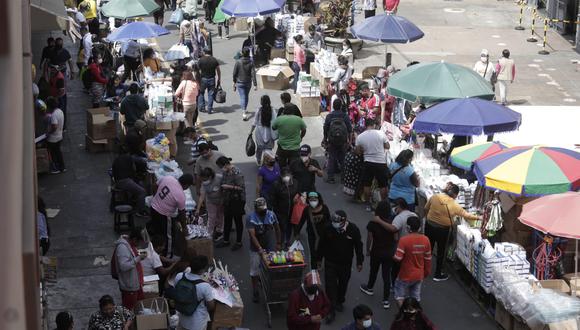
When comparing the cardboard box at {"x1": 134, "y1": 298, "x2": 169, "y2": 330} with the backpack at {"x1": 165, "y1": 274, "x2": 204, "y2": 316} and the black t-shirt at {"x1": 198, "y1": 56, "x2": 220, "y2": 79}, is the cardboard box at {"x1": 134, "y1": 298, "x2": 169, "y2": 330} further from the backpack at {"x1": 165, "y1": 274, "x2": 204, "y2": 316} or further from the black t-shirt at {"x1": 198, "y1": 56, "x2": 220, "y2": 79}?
the black t-shirt at {"x1": 198, "y1": 56, "x2": 220, "y2": 79}

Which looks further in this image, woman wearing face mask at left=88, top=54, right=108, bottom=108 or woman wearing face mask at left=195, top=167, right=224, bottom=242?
woman wearing face mask at left=88, top=54, right=108, bottom=108

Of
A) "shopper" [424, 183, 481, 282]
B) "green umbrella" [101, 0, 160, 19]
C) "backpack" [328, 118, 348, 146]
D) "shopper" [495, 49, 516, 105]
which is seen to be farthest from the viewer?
"green umbrella" [101, 0, 160, 19]

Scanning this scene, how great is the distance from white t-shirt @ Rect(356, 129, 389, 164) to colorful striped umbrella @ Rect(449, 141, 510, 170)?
141 centimetres

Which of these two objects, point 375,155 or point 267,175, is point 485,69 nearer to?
point 375,155

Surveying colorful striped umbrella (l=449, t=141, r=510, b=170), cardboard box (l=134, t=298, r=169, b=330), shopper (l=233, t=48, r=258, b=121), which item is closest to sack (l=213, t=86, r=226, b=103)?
shopper (l=233, t=48, r=258, b=121)

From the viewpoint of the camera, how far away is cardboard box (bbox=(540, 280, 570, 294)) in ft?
35.6

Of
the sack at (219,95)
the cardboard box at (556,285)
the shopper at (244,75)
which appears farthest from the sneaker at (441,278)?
the sack at (219,95)

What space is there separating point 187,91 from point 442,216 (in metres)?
7.58

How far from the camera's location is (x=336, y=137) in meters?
15.5

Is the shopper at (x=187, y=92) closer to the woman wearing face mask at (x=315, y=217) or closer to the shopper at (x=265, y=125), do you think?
the shopper at (x=265, y=125)

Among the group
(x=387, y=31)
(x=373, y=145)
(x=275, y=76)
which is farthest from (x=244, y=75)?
(x=373, y=145)

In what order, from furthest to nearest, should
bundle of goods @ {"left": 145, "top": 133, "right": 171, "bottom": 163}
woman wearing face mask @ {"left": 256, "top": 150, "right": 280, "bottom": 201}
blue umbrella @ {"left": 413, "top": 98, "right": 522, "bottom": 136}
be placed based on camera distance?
bundle of goods @ {"left": 145, "top": 133, "right": 171, "bottom": 163}, blue umbrella @ {"left": 413, "top": 98, "right": 522, "bottom": 136}, woman wearing face mask @ {"left": 256, "top": 150, "right": 280, "bottom": 201}

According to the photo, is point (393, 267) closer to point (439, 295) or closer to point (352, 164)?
point (439, 295)

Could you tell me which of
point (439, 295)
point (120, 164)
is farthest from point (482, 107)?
point (120, 164)
